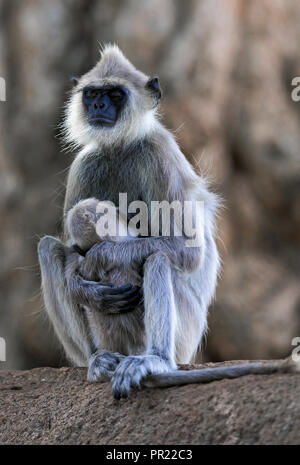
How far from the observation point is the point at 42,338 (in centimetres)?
873

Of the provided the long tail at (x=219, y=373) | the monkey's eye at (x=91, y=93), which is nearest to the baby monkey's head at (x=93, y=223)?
the monkey's eye at (x=91, y=93)

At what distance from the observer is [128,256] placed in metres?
4.79

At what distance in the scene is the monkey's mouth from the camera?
5287mm

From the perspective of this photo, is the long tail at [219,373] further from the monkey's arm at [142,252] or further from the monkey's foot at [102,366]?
the monkey's arm at [142,252]

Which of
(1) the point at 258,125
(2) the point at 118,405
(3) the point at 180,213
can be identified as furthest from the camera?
(1) the point at 258,125

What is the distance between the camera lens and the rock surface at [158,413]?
357 cm

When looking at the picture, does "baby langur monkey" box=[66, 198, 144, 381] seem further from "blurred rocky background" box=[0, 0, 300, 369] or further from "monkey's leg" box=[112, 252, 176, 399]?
"blurred rocky background" box=[0, 0, 300, 369]

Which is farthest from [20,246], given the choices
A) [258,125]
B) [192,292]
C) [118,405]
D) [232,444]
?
[232,444]

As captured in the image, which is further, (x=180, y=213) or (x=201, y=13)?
(x=201, y=13)

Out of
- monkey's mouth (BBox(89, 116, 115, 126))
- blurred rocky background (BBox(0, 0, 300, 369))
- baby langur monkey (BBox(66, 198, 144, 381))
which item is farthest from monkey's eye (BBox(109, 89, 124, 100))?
blurred rocky background (BBox(0, 0, 300, 369))

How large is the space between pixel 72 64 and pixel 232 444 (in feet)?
19.5

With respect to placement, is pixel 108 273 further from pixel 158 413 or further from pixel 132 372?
pixel 158 413

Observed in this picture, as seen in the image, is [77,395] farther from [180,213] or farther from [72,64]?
[72,64]

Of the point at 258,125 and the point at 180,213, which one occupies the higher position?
the point at 258,125
